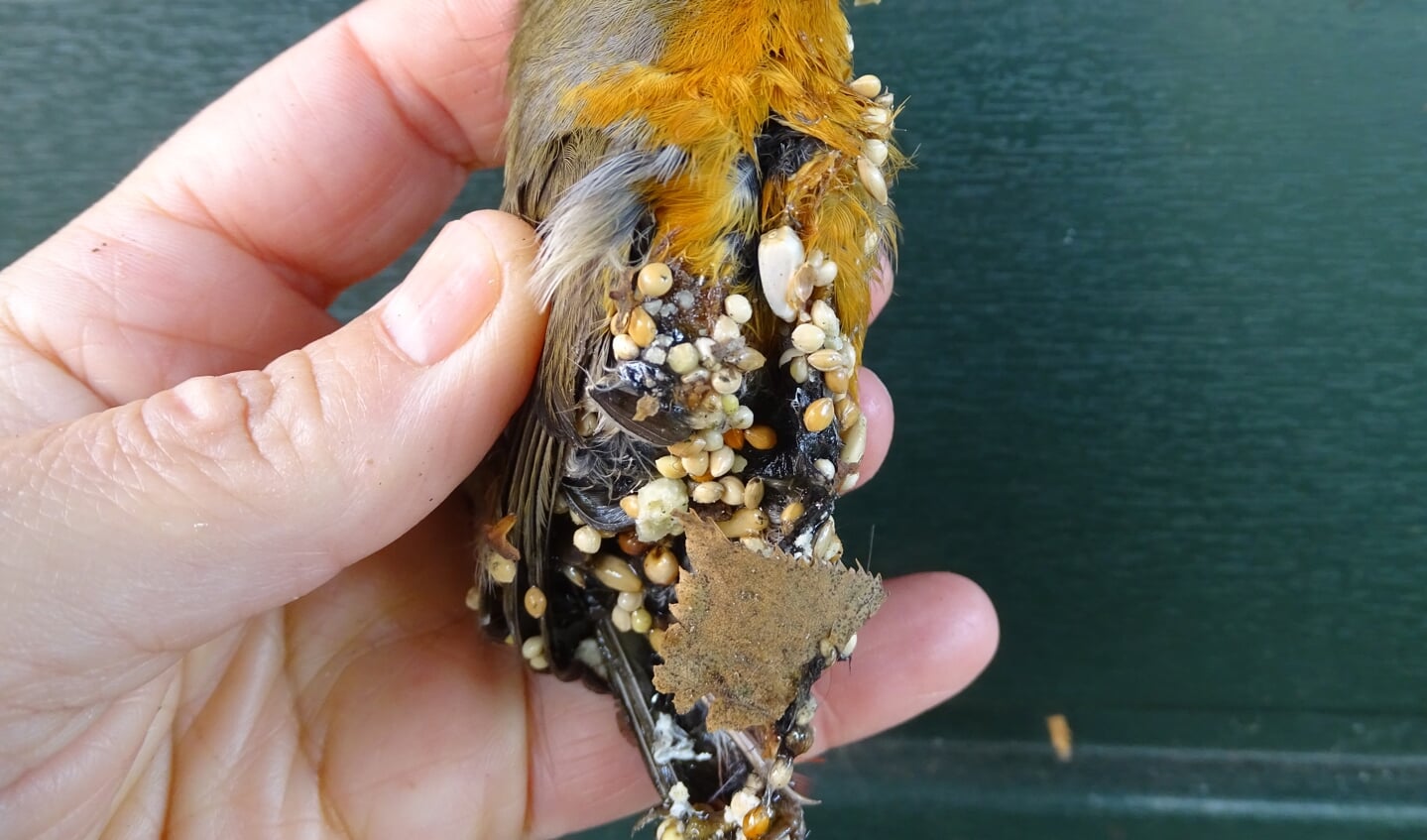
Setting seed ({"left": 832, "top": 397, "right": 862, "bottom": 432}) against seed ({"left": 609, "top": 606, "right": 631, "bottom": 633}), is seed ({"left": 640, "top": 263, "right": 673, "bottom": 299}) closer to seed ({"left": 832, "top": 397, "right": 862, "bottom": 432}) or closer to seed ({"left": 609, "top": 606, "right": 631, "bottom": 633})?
seed ({"left": 832, "top": 397, "right": 862, "bottom": 432})

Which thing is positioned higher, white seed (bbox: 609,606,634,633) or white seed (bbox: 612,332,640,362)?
white seed (bbox: 612,332,640,362)

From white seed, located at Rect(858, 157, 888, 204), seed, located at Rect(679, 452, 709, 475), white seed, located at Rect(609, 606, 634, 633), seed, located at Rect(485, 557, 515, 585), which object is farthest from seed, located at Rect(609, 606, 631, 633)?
white seed, located at Rect(858, 157, 888, 204)

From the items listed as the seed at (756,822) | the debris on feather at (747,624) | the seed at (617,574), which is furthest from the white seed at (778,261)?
the seed at (756,822)

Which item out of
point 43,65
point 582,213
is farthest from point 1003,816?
point 43,65

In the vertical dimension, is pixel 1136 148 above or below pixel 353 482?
below

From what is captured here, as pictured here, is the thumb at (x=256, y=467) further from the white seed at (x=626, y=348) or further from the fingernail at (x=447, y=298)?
the white seed at (x=626, y=348)

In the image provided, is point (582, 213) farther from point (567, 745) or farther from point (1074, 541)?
point (1074, 541)
